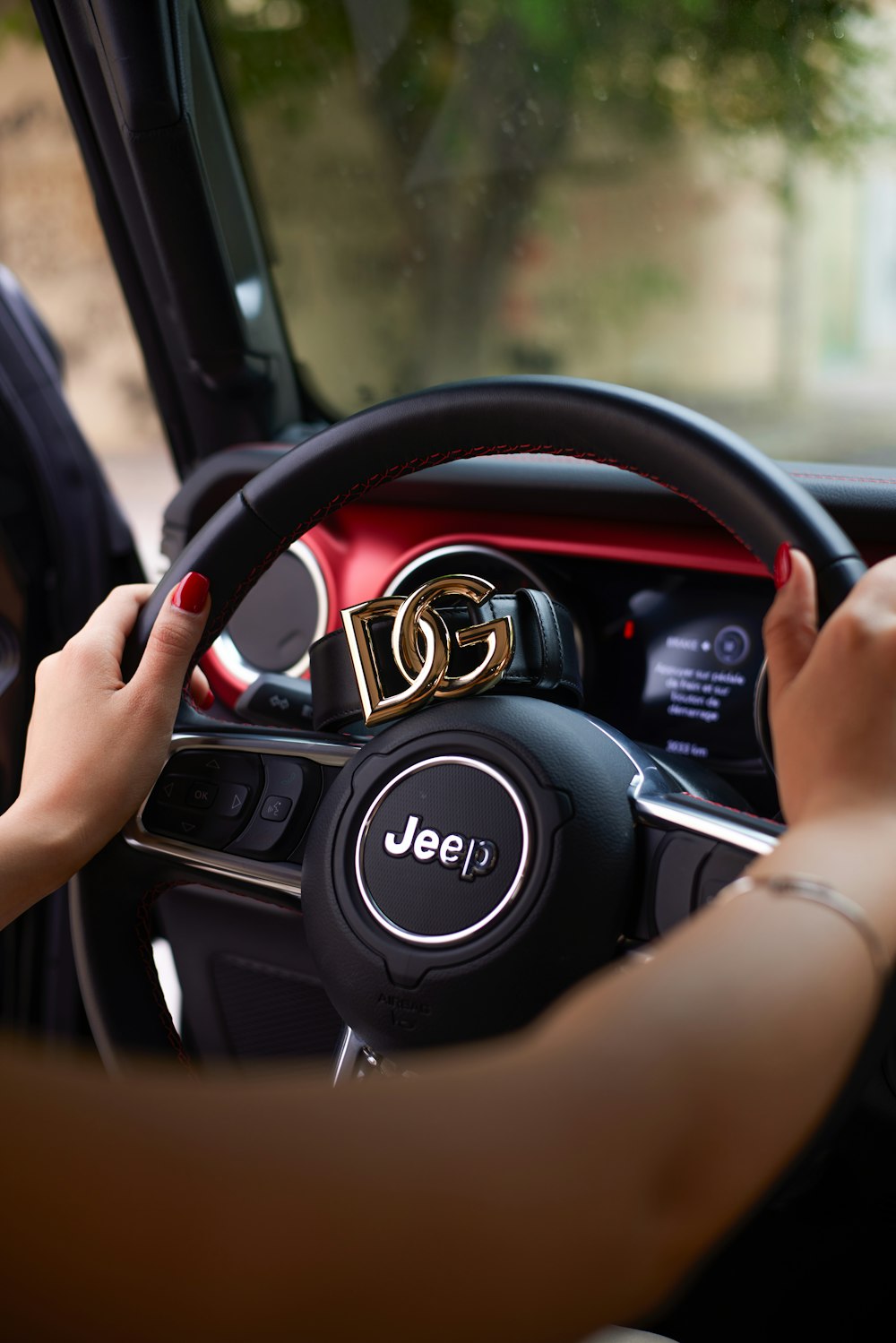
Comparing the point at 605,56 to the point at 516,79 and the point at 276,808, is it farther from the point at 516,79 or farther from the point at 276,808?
the point at 276,808

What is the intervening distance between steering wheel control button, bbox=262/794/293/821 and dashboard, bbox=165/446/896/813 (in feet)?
0.96

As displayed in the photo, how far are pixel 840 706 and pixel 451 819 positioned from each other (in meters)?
0.27

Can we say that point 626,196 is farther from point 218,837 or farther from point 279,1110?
point 279,1110

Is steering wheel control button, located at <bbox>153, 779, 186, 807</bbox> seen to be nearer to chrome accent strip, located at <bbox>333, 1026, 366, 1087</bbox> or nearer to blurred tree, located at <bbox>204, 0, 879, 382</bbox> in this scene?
chrome accent strip, located at <bbox>333, 1026, 366, 1087</bbox>

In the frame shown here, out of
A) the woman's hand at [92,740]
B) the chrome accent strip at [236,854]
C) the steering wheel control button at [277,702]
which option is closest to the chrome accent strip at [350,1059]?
the chrome accent strip at [236,854]

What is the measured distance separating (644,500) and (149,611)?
0.46 m

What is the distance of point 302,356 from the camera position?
60.9 inches

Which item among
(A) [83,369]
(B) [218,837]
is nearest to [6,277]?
(B) [218,837]

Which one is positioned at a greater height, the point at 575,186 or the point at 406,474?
the point at 575,186

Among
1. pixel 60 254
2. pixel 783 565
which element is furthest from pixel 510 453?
pixel 60 254

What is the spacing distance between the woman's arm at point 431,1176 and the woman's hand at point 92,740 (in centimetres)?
36


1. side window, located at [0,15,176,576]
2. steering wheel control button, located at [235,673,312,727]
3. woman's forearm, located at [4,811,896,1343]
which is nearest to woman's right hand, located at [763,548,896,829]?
woman's forearm, located at [4,811,896,1343]

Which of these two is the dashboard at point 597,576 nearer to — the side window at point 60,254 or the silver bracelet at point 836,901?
the silver bracelet at point 836,901

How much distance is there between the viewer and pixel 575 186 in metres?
1.56
